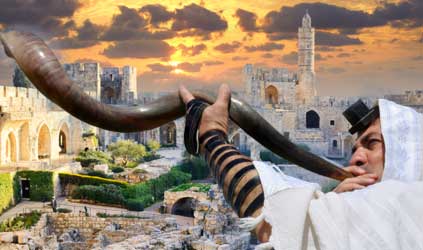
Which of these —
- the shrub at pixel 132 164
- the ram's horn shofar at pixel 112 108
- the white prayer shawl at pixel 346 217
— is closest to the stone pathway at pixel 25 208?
the shrub at pixel 132 164

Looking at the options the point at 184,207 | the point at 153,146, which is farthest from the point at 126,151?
the point at 184,207

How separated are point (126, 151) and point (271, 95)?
1113cm

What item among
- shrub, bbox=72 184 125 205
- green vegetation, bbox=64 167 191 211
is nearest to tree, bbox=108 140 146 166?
green vegetation, bbox=64 167 191 211

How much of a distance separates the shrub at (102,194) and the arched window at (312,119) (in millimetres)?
14531

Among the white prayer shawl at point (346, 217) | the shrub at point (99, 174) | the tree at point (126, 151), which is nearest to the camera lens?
the white prayer shawl at point (346, 217)

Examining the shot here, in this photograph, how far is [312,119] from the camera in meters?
26.7

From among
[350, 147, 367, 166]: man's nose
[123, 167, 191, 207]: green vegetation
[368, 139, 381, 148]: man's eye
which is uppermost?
[368, 139, 381, 148]: man's eye

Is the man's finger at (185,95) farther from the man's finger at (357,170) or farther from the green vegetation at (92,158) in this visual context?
the green vegetation at (92,158)

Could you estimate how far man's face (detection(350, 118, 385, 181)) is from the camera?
99 centimetres

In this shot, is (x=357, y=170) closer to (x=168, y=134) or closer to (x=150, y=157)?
(x=150, y=157)

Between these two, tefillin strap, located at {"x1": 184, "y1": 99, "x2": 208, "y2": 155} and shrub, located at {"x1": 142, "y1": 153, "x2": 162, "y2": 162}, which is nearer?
tefillin strap, located at {"x1": 184, "y1": 99, "x2": 208, "y2": 155}

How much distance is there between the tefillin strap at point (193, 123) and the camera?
1080 mm

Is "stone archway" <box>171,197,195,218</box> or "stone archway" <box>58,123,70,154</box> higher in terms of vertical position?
"stone archway" <box>58,123,70,154</box>

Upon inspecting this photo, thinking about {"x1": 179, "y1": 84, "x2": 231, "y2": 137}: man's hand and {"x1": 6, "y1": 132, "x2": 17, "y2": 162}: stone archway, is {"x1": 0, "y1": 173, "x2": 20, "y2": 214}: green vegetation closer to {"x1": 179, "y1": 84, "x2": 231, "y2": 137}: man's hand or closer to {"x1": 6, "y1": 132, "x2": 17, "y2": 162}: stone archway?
{"x1": 6, "y1": 132, "x2": 17, "y2": 162}: stone archway
